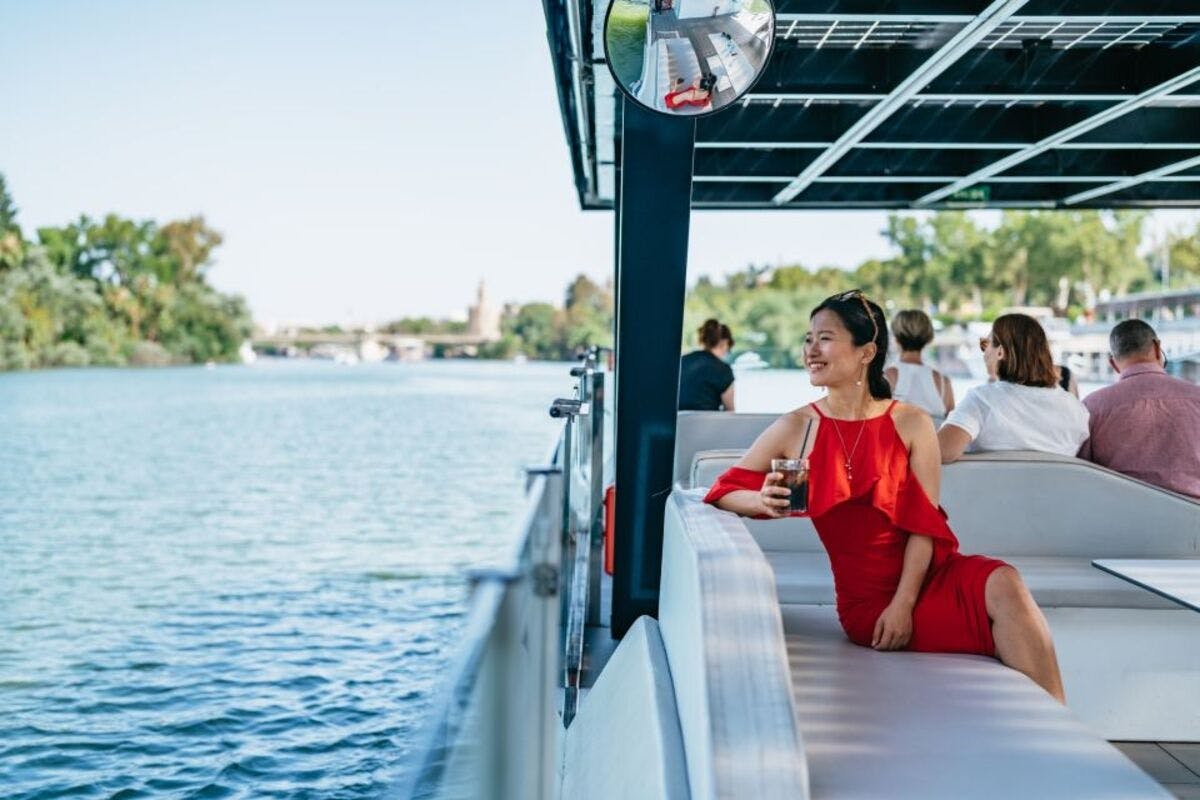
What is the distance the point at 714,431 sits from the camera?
21.1 feet

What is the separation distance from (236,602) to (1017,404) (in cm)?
994

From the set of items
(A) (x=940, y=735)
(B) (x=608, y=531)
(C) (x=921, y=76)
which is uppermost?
(C) (x=921, y=76)

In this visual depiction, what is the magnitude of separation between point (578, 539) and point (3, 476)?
27441 millimetres

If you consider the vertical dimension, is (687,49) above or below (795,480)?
above

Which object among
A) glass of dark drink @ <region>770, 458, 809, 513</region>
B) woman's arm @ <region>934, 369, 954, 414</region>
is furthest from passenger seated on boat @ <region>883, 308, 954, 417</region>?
glass of dark drink @ <region>770, 458, 809, 513</region>

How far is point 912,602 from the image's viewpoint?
320 cm

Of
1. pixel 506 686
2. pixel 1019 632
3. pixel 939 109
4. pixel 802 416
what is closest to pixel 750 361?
pixel 939 109

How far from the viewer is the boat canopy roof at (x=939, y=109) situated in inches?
216

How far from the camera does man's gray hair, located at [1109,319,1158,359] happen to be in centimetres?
486

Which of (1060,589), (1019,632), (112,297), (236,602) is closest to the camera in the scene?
(1019,632)

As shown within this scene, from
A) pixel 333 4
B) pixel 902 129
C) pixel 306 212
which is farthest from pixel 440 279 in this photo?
pixel 902 129

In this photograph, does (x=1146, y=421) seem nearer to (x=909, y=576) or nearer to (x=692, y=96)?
(x=909, y=576)

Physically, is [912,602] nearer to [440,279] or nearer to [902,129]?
[902,129]

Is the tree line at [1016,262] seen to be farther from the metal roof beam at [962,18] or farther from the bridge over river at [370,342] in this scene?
the metal roof beam at [962,18]
